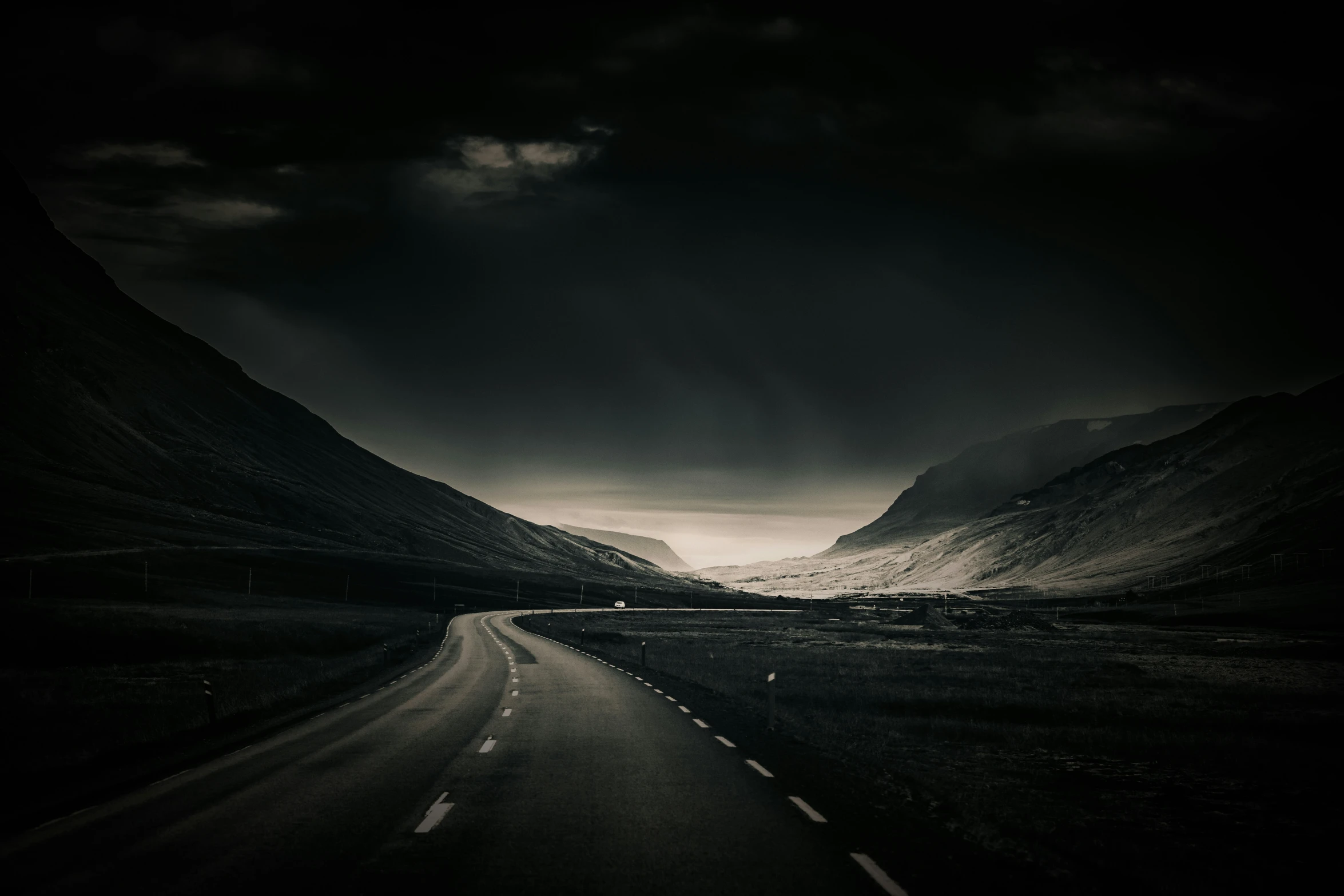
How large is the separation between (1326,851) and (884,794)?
5189mm

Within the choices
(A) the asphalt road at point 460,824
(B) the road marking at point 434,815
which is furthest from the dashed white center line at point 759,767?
(B) the road marking at point 434,815

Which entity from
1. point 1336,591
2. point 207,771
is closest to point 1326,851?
point 207,771

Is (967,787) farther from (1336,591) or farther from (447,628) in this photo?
(1336,591)

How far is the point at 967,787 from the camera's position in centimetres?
1458

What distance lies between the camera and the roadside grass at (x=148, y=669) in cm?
2014

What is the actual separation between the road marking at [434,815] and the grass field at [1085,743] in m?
5.21

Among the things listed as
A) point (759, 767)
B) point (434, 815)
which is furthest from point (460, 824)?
point (759, 767)

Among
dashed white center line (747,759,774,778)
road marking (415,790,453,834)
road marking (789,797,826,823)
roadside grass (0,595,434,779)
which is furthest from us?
roadside grass (0,595,434,779)

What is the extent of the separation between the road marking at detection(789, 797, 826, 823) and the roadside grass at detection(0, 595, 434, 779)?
11308 mm

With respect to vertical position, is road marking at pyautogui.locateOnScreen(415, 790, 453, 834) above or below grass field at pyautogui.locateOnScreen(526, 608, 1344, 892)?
above

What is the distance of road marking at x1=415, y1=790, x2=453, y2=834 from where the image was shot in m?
10.4

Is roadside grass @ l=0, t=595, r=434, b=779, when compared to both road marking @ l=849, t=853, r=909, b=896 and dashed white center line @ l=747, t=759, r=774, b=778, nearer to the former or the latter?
dashed white center line @ l=747, t=759, r=774, b=778

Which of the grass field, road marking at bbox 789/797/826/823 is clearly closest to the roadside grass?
road marking at bbox 789/797/826/823

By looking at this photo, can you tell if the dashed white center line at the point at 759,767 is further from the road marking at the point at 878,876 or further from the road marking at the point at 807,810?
the road marking at the point at 878,876
